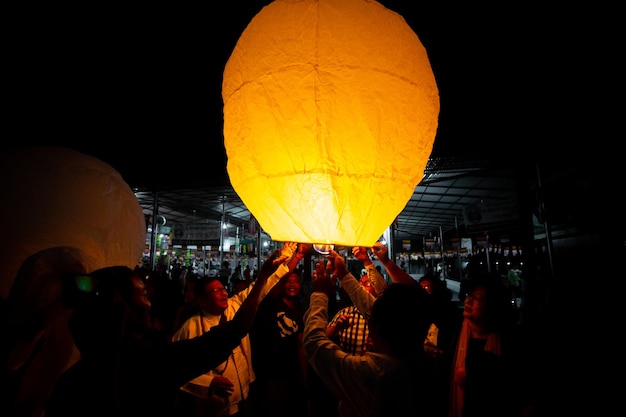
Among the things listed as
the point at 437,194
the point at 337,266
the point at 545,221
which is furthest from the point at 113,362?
the point at 437,194

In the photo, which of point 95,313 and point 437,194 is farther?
point 437,194

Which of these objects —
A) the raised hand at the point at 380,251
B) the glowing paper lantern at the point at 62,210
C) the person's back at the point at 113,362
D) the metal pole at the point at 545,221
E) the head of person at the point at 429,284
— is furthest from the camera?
the metal pole at the point at 545,221

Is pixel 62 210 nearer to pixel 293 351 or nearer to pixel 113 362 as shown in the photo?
pixel 113 362

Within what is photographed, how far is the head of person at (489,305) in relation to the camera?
2.54 metres

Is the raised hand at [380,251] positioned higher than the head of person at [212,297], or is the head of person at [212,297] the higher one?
the raised hand at [380,251]

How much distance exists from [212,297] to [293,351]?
1347 millimetres

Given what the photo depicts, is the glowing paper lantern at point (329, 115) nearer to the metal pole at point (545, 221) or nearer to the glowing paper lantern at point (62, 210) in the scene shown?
the glowing paper lantern at point (62, 210)

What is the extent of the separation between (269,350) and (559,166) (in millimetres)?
6956

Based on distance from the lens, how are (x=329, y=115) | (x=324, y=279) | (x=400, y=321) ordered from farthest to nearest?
(x=324, y=279) < (x=400, y=321) < (x=329, y=115)

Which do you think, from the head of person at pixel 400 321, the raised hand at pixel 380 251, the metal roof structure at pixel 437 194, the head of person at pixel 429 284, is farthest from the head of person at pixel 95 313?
the metal roof structure at pixel 437 194

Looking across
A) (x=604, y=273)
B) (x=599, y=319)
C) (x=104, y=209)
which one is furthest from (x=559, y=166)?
(x=104, y=209)

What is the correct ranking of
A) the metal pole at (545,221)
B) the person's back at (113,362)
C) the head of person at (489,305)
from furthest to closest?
the metal pole at (545,221) → the head of person at (489,305) → the person's back at (113,362)

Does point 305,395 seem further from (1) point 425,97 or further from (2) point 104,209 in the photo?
(1) point 425,97

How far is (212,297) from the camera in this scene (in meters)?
3.01
